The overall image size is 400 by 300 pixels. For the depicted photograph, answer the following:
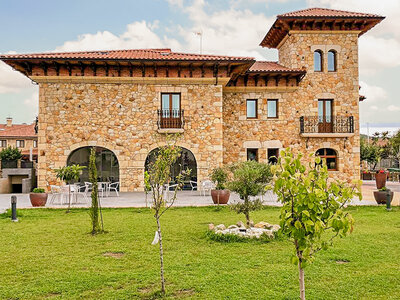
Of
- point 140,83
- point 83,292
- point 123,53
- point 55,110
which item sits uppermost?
point 123,53

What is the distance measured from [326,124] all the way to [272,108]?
111 inches

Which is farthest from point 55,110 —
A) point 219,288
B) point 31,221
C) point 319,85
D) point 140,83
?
point 219,288

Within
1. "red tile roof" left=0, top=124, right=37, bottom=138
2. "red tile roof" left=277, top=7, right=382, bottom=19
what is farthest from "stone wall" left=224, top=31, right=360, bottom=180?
"red tile roof" left=0, top=124, right=37, bottom=138

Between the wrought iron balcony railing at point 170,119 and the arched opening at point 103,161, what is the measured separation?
2.70m

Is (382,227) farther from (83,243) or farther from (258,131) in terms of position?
(258,131)

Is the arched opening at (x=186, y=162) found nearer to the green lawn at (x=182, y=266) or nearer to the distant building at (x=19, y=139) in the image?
the green lawn at (x=182, y=266)

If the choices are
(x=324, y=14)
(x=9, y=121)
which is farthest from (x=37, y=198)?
(x=9, y=121)

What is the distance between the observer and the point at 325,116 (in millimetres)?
19141

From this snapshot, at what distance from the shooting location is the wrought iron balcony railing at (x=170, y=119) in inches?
675

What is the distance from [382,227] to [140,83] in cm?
1181

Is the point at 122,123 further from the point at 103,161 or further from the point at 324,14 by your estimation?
the point at 324,14

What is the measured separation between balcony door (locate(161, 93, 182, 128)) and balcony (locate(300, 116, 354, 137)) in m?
6.28

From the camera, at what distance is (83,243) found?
7.29 meters

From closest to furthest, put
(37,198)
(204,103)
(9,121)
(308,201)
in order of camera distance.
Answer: (308,201)
(37,198)
(204,103)
(9,121)
